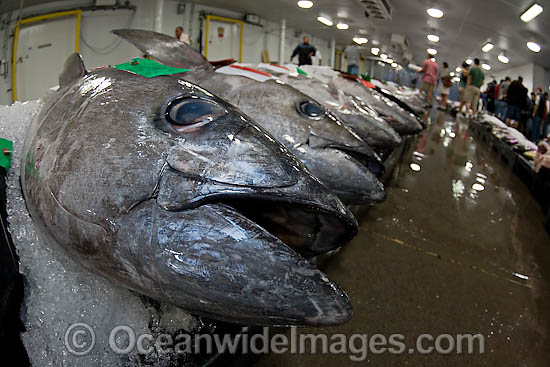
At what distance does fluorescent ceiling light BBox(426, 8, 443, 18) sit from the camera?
12.1m

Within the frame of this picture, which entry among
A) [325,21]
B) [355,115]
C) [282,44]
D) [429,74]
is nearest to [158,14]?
[325,21]

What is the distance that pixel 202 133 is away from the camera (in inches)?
31.7

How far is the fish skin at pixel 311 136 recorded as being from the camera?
1484mm

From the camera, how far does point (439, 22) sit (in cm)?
1395

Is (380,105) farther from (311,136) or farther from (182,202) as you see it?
(182,202)

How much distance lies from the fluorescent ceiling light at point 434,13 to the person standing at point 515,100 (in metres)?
3.46

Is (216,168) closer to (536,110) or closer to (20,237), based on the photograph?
(20,237)

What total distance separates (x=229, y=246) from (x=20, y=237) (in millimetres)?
673

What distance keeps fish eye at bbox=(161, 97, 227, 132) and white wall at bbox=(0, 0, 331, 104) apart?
1.23 m

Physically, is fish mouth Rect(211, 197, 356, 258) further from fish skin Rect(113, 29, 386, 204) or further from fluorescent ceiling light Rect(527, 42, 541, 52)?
fluorescent ceiling light Rect(527, 42, 541, 52)

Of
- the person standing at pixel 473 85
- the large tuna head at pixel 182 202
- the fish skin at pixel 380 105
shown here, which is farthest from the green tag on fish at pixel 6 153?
the person standing at pixel 473 85

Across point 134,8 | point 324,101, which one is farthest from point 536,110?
point 324,101

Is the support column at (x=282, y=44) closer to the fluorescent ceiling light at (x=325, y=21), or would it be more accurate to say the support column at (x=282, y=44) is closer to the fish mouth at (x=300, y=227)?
the fluorescent ceiling light at (x=325, y=21)

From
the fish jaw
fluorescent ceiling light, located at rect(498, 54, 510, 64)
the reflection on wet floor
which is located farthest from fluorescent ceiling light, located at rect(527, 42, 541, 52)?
the fish jaw
